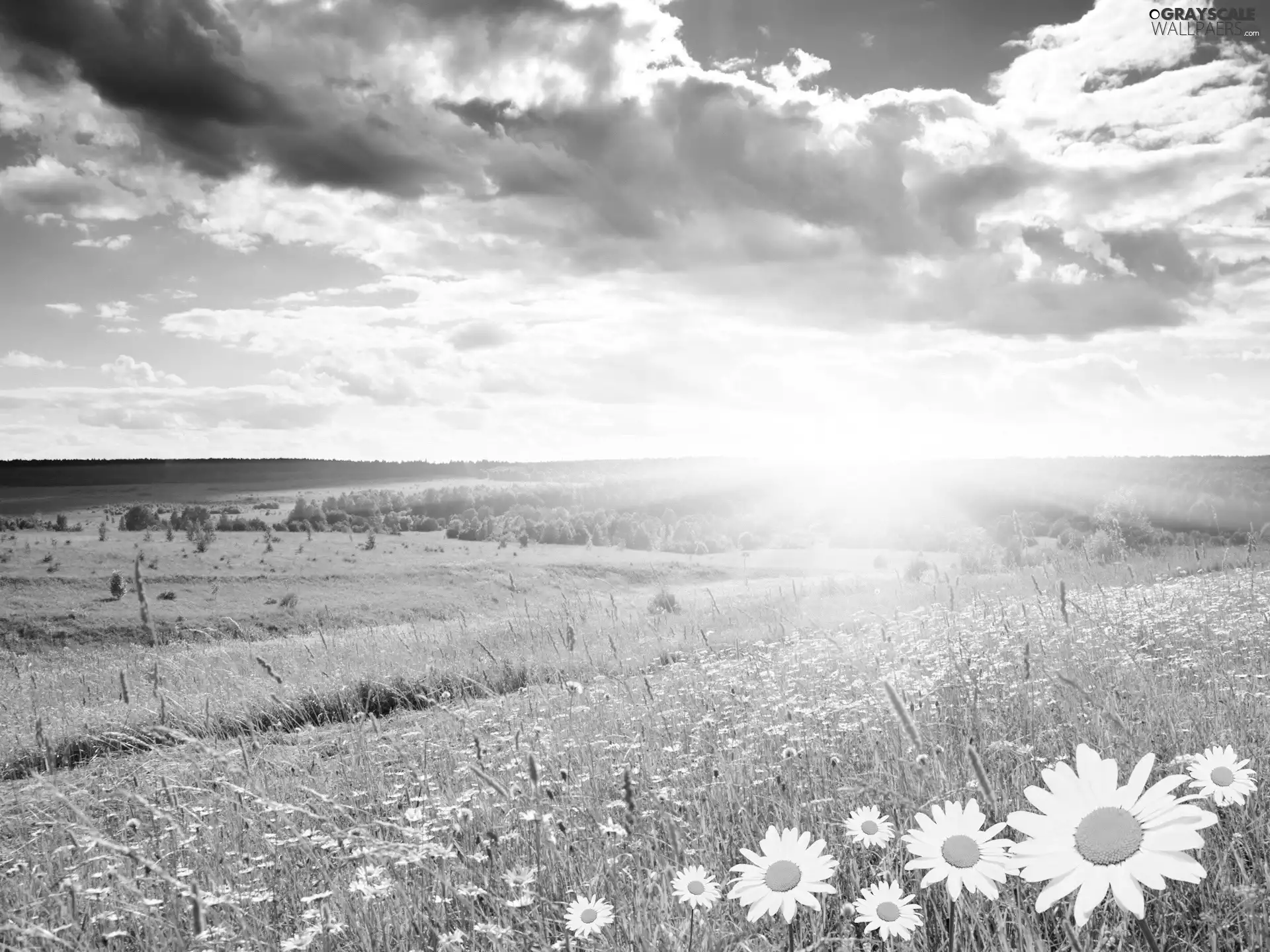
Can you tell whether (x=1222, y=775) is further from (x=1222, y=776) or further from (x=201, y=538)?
(x=201, y=538)

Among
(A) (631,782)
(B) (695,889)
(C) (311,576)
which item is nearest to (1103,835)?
(B) (695,889)

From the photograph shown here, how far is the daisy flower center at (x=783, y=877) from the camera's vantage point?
6.99ft

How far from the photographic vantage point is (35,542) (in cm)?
4584

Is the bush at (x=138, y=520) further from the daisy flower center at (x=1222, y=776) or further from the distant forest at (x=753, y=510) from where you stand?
the daisy flower center at (x=1222, y=776)

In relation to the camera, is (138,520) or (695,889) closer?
(695,889)

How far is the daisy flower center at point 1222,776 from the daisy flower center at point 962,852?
1409mm

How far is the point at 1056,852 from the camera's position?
1.70 metres

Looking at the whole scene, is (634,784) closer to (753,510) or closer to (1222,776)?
(1222,776)

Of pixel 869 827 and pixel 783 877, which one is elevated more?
pixel 783 877

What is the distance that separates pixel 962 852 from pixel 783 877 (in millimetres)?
494

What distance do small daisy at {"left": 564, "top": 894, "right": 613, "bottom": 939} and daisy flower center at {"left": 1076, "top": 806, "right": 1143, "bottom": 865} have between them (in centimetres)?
156

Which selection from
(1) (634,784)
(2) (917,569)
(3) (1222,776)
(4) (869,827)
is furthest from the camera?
(2) (917,569)

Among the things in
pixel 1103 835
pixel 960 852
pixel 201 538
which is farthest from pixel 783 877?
pixel 201 538

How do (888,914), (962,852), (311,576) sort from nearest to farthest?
(962,852)
(888,914)
(311,576)
